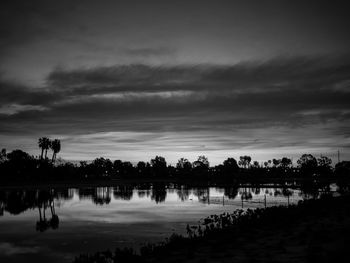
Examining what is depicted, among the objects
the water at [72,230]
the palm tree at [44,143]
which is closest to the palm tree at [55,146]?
the palm tree at [44,143]

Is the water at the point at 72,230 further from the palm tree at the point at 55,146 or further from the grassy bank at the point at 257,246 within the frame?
the palm tree at the point at 55,146

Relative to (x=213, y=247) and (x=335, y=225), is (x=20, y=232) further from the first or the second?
(x=335, y=225)

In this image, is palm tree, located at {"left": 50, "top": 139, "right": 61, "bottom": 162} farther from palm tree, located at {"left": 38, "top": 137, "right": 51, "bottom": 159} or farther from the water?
the water

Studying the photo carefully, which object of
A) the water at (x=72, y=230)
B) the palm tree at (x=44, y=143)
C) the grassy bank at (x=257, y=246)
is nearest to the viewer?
the grassy bank at (x=257, y=246)

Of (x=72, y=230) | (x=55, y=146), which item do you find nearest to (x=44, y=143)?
(x=55, y=146)

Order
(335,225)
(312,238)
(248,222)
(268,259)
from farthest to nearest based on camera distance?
(248,222)
(335,225)
(312,238)
(268,259)

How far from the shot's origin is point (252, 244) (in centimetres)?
1669

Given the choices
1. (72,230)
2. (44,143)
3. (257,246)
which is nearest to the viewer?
(257,246)

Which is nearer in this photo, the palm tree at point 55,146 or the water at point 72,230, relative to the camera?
the water at point 72,230

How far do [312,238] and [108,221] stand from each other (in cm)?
1914

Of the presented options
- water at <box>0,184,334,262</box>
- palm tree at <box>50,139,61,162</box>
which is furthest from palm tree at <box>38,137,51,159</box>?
water at <box>0,184,334,262</box>

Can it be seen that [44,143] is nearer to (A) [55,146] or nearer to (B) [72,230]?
(A) [55,146]

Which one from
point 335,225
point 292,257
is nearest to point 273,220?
point 335,225

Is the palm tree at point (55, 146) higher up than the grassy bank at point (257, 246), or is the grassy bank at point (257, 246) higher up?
the palm tree at point (55, 146)
